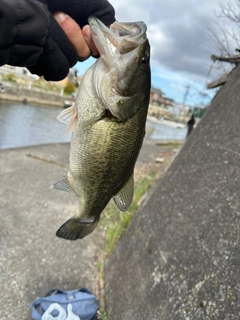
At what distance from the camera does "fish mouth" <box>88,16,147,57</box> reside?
1503 mm

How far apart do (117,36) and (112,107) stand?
14.4 inches

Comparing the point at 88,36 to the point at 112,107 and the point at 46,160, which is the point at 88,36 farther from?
the point at 46,160

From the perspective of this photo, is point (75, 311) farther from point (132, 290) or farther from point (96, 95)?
point (96, 95)

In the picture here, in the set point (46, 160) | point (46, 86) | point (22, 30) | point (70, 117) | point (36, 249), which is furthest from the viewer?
point (46, 86)

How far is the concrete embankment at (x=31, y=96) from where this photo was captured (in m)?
24.6

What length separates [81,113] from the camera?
5.51 ft

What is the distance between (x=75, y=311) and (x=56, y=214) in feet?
7.10

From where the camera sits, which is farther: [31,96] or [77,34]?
[31,96]

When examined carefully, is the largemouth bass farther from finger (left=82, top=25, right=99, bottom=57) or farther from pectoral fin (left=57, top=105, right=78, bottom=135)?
finger (left=82, top=25, right=99, bottom=57)

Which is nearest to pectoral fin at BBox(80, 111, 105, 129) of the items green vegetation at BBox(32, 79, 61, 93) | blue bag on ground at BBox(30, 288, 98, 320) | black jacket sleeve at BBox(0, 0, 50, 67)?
black jacket sleeve at BBox(0, 0, 50, 67)

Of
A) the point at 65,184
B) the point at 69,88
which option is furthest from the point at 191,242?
the point at 69,88

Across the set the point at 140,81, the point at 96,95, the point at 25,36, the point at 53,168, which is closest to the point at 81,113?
the point at 96,95

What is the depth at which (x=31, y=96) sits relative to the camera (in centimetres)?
2853

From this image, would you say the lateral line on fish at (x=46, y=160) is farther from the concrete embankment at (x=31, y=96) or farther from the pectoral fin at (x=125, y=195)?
the concrete embankment at (x=31, y=96)
